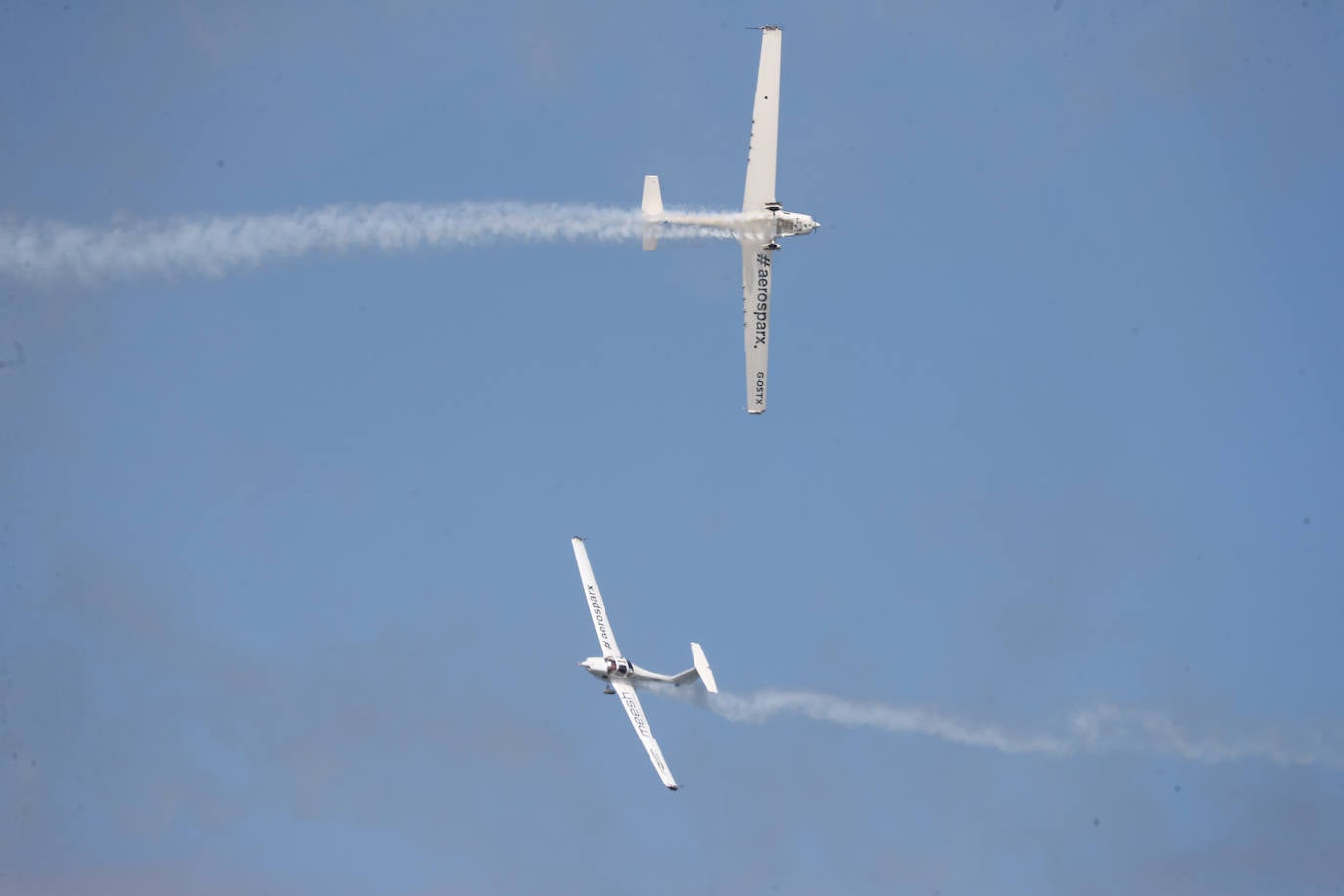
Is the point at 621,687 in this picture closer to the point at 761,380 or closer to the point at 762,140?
the point at 761,380

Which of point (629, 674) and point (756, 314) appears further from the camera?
point (629, 674)

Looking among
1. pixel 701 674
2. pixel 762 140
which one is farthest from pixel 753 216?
pixel 701 674

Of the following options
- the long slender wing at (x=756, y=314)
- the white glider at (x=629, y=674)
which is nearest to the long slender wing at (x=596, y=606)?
the white glider at (x=629, y=674)

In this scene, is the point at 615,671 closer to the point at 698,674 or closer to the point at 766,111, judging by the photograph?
the point at 698,674

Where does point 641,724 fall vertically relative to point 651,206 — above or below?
below

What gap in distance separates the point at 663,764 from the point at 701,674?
11.8 ft

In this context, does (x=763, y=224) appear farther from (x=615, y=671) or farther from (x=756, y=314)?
(x=615, y=671)

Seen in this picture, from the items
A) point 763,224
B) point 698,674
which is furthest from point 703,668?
point 763,224

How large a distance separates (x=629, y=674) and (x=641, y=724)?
2153 millimetres

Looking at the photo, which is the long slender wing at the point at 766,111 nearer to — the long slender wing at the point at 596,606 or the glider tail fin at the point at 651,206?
the glider tail fin at the point at 651,206

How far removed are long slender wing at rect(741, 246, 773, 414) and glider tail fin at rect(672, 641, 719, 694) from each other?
10697mm

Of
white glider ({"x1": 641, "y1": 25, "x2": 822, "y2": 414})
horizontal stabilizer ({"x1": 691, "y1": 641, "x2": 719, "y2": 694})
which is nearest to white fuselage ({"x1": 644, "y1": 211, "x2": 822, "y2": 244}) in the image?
white glider ({"x1": 641, "y1": 25, "x2": 822, "y2": 414})

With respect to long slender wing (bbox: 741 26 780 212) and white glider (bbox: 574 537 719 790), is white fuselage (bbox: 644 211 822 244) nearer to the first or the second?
long slender wing (bbox: 741 26 780 212)

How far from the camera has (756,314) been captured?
64.9m
